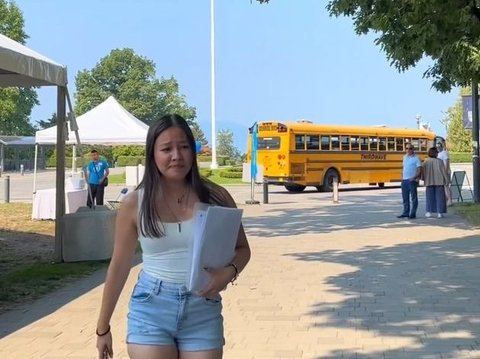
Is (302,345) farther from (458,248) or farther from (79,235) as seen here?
(458,248)

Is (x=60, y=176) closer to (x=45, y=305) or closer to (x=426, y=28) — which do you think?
(x=45, y=305)

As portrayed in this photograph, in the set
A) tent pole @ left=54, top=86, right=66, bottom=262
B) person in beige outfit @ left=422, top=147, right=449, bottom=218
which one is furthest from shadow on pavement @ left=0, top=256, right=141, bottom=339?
person in beige outfit @ left=422, top=147, right=449, bottom=218

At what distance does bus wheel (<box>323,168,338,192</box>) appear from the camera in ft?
99.2

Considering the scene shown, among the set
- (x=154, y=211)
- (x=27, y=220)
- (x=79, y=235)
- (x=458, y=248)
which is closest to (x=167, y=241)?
(x=154, y=211)

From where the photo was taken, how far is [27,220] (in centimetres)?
1708

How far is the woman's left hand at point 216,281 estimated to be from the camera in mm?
2724

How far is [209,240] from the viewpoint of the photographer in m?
2.70

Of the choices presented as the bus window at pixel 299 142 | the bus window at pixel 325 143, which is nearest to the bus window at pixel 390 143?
the bus window at pixel 325 143

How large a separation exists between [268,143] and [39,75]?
21.0m

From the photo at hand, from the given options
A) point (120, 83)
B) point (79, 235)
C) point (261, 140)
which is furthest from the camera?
point (120, 83)

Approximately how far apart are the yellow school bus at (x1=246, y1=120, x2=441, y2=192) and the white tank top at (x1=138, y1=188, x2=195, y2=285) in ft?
80.5

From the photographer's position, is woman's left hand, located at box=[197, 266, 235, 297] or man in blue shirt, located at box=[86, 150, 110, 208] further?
man in blue shirt, located at box=[86, 150, 110, 208]

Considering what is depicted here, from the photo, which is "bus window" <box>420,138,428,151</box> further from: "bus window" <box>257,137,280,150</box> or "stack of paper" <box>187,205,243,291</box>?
"stack of paper" <box>187,205,243,291</box>

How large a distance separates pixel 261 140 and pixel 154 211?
90.5ft
